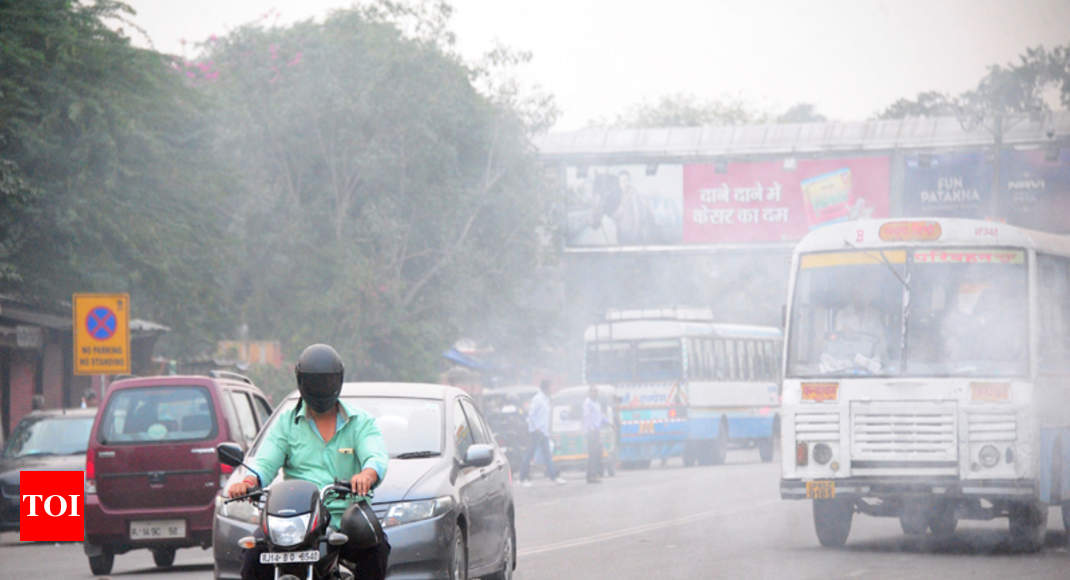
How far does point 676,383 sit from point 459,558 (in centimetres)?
3090

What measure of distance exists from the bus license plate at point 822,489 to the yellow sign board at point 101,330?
11.7m

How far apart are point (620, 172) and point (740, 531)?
110 ft

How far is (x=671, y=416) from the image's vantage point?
41.0 m

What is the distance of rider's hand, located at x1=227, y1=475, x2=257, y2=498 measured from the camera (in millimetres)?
6781

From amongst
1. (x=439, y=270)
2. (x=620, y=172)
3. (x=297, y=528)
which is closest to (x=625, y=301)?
(x=620, y=172)

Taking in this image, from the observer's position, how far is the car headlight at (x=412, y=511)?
1019 centimetres

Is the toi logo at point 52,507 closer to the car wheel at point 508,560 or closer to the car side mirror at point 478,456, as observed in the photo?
the car side mirror at point 478,456

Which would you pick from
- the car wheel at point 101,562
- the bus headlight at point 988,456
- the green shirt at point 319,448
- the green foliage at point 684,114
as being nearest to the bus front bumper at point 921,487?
the bus headlight at point 988,456

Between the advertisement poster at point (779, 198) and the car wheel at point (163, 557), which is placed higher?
the advertisement poster at point (779, 198)

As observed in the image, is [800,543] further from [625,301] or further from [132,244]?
[625,301]

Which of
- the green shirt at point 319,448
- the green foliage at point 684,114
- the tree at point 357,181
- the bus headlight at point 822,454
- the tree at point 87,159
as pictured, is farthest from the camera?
the green foliage at point 684,114

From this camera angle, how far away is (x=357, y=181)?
42.2 meters

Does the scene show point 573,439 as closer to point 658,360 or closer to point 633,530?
point 658,360

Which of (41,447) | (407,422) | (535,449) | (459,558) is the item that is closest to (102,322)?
(41,447)
